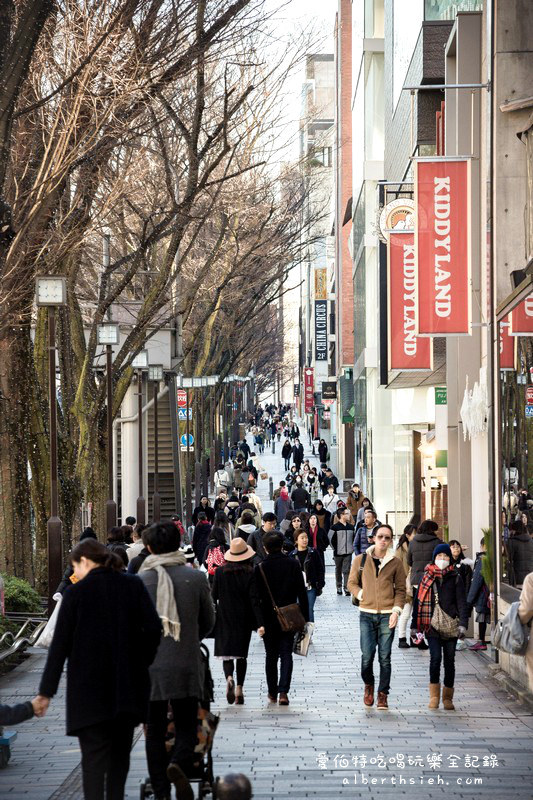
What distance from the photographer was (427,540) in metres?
15.1

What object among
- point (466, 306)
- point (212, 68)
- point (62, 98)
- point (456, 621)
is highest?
point (212, 68)

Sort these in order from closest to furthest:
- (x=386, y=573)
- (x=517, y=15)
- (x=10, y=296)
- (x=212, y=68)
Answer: (x=386, y=573)
(x=517, y=15)
(x=10, y=296)
(x=212, y=68)

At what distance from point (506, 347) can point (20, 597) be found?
6.84 meters

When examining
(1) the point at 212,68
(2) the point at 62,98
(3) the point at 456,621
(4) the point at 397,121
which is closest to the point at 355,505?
(4) the point at 397,121

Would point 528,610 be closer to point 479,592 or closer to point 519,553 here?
point 519,553

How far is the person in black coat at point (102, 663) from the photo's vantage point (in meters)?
5.90

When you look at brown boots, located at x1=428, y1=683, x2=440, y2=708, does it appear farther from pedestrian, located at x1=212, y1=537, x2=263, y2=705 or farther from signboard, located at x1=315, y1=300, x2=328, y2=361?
signboard, located at x1=315, y1=300, x2=328, y2=361

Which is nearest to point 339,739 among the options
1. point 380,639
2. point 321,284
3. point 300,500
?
point 380,639

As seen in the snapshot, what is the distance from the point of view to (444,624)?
35.8ft

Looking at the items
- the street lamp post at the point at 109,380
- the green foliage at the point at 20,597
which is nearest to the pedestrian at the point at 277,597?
the green foliage at the point at 20,597

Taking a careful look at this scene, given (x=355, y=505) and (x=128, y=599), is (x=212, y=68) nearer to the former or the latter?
(x=355, y=505)

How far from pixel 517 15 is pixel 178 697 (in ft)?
30.2

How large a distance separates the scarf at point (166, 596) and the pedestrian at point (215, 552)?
7313 millimetres

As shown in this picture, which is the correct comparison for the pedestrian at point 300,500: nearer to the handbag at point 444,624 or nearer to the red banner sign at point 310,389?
the handbag at point 444,624
